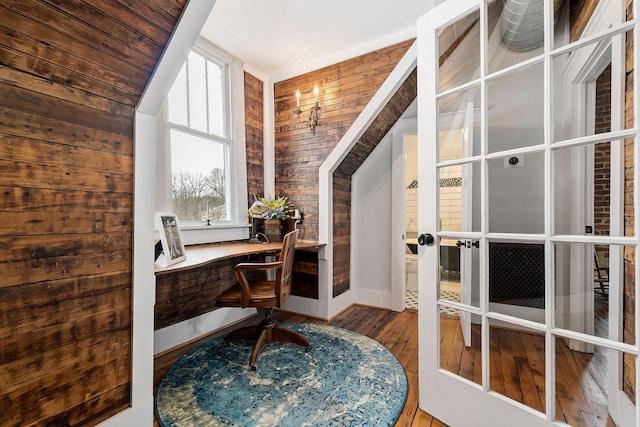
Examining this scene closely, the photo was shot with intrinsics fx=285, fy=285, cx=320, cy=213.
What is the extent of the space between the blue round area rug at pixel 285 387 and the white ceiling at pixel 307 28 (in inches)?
100

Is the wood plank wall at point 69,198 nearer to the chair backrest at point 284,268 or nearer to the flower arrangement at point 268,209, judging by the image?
the chair backrest at point 284,268

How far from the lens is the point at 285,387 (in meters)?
1.69

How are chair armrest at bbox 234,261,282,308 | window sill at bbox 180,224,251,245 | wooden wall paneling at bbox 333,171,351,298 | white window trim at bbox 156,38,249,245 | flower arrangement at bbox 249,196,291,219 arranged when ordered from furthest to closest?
wooden wall paneling at bbox 333,171,351,298 < flower arrangement at bbox 249,196,291,219 < white window trim at bbox 156,38,249,245 < window sill at bbox 180,224,251,245 < chair armrest at bbox 234,261,282,308

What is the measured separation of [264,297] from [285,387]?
57 centimetres

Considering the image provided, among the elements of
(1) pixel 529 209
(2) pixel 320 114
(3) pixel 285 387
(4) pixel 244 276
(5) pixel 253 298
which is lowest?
(3) pixel 285 387

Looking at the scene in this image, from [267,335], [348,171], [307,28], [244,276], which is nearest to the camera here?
[244,276]

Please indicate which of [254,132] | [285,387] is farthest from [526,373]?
[254,132]

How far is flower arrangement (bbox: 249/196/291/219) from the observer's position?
2.79m

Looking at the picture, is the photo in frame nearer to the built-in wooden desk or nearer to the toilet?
the built-in wooden desk

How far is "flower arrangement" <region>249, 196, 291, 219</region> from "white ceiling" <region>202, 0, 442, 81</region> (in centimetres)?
140

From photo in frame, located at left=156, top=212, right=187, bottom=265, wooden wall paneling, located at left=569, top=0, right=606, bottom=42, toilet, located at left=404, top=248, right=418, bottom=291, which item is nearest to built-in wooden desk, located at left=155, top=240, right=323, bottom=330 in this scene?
photo in frame, located at left=156, top=212, right=187, bottom=265

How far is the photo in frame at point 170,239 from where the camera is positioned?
1717 mm

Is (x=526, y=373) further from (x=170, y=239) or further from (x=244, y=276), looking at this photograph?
(x=170, y=239)

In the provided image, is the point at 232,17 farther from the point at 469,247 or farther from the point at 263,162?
the point at 469,247
